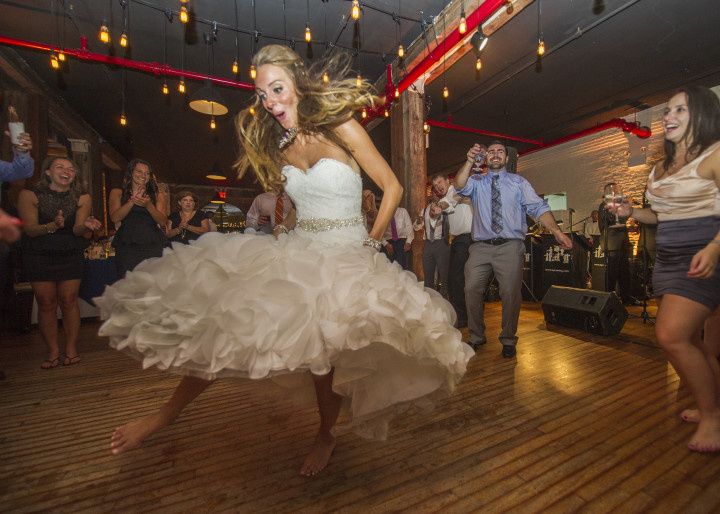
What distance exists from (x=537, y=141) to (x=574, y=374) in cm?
976

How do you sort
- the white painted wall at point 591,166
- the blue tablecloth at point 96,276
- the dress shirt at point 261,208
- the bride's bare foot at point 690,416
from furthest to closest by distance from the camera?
the white painted wall at point 591,166, the blue tablecloth at point 96,276, the dress shirt at point 261,208, the bride's bare foot at point 690,416

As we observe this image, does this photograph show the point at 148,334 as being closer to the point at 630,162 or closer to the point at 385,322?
the point at 385,322

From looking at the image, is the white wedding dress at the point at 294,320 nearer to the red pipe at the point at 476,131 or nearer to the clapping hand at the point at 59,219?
the clapping hand at the point at 59,219

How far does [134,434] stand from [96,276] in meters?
4.61

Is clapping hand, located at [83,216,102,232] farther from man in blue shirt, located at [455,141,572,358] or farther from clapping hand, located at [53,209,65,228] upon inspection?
man in blue shirt, located at [455,141,572,358]

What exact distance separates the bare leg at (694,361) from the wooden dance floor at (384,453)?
0.31 ft

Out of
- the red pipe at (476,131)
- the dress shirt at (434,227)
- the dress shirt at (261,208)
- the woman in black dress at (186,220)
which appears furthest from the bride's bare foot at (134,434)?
the red pipe at (476,131)

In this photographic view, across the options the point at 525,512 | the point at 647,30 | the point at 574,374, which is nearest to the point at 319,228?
the point at 525,512

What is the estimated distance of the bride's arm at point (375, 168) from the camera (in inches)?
53.0

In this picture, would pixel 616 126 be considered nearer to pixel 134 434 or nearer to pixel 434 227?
pixel 434 227

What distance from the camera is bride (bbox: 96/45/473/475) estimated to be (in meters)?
1.00

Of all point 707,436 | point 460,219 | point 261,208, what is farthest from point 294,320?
point 460,219

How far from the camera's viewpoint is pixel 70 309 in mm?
2977

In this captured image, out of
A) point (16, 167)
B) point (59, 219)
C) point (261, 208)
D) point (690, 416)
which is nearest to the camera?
point (690, 416)
